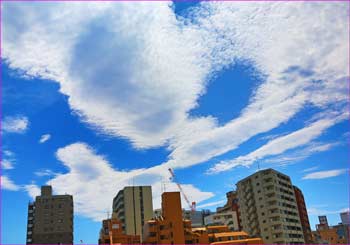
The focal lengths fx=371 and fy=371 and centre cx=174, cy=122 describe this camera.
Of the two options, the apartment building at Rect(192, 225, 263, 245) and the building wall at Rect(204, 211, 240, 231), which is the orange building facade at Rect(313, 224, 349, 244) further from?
the apartment building at Rect(192, 225, 263, 245)

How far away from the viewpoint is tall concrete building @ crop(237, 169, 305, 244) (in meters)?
102

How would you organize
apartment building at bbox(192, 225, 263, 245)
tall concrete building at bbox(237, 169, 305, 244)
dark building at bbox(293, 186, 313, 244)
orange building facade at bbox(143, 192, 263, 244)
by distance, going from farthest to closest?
dark building at bbox(293, 186, 313, 244) < tall concrete building at bbox(237, 169, 305, 244) < orange building facade at bbox(143, 192, 263, 244) < apartment building at bbox(192, 225, 263, 245)

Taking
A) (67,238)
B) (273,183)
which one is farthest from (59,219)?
(273,183)

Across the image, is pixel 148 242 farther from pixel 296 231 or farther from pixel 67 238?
pixel 296 231

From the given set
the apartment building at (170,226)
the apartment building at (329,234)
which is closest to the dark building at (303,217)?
the apartment building at (329,234)

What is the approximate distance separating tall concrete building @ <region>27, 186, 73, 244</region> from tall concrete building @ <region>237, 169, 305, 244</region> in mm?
53315

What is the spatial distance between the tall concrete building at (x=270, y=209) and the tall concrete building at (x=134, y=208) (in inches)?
1273

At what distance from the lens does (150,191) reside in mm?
130750

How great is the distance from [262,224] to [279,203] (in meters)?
7.74

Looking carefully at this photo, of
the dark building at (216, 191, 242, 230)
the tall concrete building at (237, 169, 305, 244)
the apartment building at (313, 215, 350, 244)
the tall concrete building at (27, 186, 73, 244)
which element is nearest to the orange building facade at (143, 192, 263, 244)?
the tall concrete building at (237, 169, 305, 244)

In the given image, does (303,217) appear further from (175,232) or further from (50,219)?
(50,219)

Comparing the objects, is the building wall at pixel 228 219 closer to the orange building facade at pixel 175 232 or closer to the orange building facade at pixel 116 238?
the orange building facade at pixel 175 232

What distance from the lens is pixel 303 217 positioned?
411ft

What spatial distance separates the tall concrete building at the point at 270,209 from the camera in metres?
102
